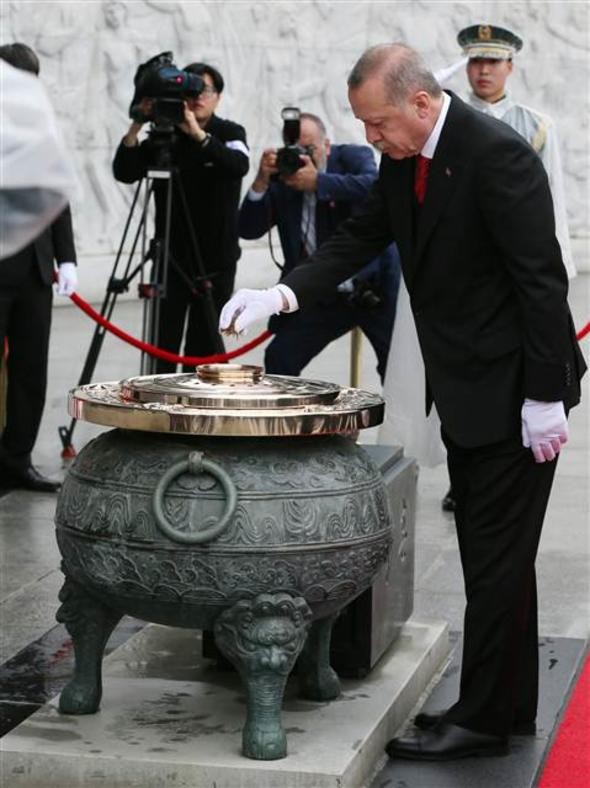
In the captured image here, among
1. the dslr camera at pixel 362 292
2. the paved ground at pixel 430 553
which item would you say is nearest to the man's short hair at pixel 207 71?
the dslr camera at pixel 362 292

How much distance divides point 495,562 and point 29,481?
3392 mm

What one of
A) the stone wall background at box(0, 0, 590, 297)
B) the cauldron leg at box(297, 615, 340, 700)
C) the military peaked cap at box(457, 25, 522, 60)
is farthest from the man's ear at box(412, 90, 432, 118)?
the stone wall background at box(0, 0, 590, 297)

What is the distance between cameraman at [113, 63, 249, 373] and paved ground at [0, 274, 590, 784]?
A: 2.54ft

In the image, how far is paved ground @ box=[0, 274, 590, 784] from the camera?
5395 millimetres

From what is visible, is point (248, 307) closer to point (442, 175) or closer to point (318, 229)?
point (442, 175)

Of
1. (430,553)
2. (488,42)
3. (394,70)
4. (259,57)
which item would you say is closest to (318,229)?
(488,42)

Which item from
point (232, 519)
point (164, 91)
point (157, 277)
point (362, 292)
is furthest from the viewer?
point (157, 277)

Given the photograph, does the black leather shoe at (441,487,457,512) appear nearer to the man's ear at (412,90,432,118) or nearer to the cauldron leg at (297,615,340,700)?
the cauldron leg at (297,615,340,700)

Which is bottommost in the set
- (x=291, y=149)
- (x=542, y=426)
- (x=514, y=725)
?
(x=514, y=725)

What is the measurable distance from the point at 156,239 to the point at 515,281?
3817mm

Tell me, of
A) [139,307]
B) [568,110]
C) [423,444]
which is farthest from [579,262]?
[423,444]

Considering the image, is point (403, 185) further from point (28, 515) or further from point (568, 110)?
point (568, 110)

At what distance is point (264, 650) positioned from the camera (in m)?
3.84

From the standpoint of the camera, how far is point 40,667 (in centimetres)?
482
